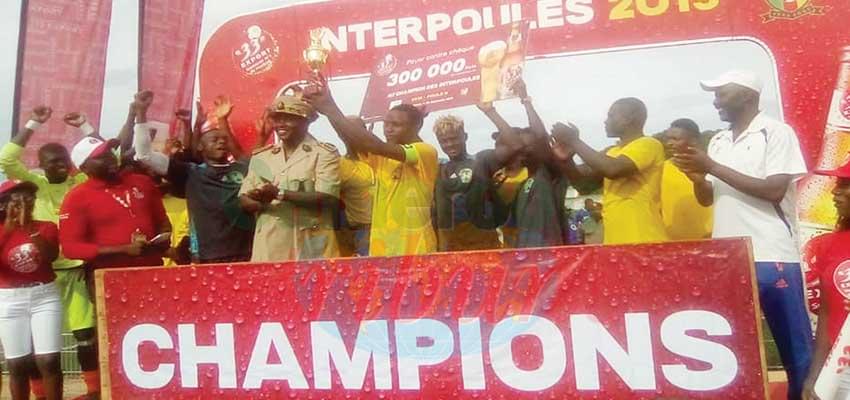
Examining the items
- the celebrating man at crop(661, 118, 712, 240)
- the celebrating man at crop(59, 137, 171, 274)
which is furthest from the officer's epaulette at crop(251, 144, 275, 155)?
the celebrating man at crop(661, 118, 712, 240)

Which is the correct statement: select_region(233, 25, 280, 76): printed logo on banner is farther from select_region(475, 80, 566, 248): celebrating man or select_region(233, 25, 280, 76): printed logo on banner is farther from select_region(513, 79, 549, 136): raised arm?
select_region(513, 79, 549, 136): raised arm

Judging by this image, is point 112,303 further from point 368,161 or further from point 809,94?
point 809,94

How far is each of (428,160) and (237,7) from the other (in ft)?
4.07

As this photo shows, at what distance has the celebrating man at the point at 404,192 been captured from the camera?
12.5 feet

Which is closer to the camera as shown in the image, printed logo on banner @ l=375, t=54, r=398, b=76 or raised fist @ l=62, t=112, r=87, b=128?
printed logo on banner @ l=375, t=54, r=398, b=76

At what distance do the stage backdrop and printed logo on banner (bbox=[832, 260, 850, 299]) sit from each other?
35.4 inches

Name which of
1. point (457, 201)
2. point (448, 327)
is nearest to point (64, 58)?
point (457, 201)

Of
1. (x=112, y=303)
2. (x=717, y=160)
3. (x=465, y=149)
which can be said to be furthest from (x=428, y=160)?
(x=112, y=303)

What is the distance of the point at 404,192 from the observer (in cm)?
383

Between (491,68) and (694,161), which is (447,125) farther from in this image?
(694,161)

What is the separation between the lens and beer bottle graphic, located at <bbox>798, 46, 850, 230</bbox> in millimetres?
3426

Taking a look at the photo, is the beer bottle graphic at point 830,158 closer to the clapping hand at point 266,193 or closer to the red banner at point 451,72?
the red banner at point 451,72

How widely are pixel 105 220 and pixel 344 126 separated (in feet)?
4.39

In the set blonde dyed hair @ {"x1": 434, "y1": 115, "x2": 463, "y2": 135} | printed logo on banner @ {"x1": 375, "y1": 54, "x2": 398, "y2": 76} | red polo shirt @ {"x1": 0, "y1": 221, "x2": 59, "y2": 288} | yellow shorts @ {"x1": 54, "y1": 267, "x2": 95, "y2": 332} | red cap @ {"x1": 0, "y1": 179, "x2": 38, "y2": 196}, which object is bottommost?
yellow shorts @ {"x1": 54, "y1": 267, "x2": 95, "y2": 332}
